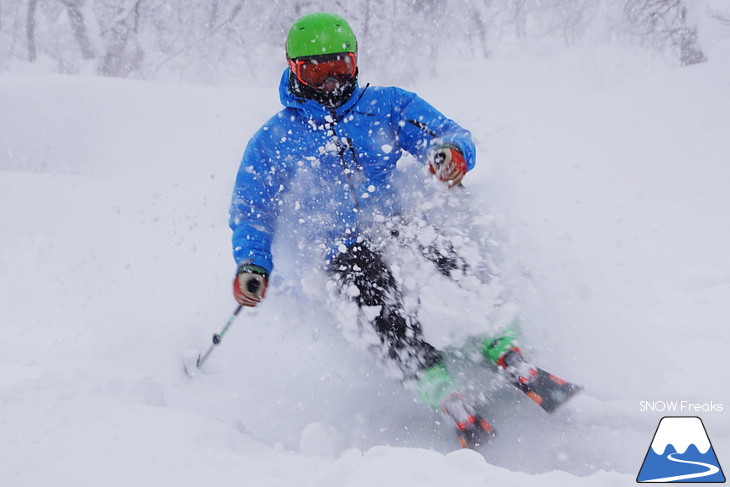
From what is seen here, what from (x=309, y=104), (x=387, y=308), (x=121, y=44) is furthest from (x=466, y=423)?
(x=121, y=44)

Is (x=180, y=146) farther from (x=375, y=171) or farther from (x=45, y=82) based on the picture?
(x=375, y=171)

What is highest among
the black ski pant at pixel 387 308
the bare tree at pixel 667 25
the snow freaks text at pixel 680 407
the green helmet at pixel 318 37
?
the bare tree at pixel 667 25

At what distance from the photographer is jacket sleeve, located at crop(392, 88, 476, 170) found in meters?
2.99

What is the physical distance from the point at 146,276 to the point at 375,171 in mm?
2790

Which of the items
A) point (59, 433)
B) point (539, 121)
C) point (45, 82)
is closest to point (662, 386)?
point (59, 433)

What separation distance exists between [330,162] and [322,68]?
53 cm

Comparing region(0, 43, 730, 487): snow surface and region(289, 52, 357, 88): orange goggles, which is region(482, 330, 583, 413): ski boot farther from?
region(289, 52, 357, 88): orange goggles

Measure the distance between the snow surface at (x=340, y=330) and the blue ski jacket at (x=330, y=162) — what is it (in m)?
0.47

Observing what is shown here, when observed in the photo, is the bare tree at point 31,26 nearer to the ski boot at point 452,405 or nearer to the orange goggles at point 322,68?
the orange goggles at point 322,68

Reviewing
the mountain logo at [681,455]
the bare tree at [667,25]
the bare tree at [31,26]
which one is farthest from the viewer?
the bare tree at [31,26]

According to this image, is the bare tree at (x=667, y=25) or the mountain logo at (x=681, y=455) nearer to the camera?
the mountain logo at (x=681, y=455)

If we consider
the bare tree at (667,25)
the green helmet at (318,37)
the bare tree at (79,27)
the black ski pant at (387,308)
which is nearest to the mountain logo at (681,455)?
the black ski pant at (387,308)

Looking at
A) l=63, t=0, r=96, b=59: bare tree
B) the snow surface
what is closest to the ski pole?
the snow surface

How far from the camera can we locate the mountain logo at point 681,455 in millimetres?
1653
